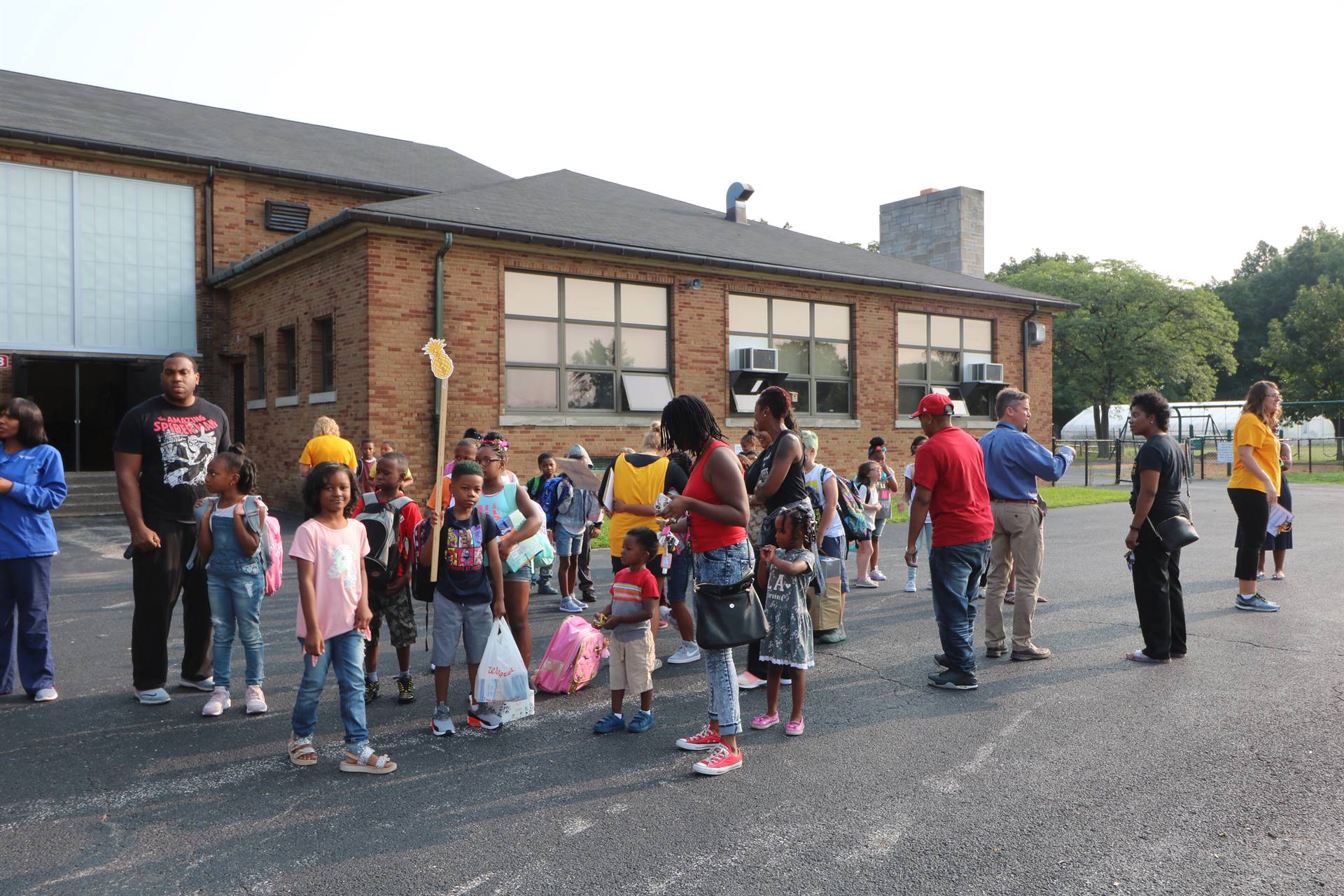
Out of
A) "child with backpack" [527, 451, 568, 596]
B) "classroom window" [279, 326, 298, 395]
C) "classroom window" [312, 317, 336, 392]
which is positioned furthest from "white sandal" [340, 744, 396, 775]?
"classroom window" [279, 326, 298, 395]

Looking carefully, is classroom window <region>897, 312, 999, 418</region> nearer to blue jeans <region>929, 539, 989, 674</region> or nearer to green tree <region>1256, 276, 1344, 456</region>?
blue jeans <region>929, 539, 989, 674</region>

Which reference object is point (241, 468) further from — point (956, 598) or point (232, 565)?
point (956, 598)

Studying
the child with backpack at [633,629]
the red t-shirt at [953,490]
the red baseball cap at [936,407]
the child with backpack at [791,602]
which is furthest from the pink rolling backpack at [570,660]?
the red baseball cap at [936,407]

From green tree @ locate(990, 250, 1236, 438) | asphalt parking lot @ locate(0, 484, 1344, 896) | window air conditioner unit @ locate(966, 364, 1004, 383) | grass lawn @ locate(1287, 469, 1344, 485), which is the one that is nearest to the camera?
asphalt parking lot @ locate(0, 484, 1344, 896)

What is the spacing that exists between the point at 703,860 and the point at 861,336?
60.7ft

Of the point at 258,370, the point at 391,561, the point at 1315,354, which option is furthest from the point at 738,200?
the point at 1315,354

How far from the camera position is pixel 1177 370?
48875 mm

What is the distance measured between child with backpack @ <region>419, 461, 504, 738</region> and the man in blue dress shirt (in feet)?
11.8

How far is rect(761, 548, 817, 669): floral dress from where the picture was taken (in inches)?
198

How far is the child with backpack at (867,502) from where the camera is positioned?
32.4ft

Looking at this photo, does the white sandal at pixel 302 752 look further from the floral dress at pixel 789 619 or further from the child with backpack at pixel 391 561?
the floral dress at pixel 789 619

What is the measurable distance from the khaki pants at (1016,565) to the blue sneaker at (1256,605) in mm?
2975

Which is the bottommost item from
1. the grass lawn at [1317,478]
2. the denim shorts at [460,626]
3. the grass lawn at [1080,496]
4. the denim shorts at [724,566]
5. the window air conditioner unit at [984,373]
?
the grass lawn at [1080,496]

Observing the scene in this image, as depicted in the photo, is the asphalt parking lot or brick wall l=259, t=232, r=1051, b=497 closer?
the asphalt parking lot
